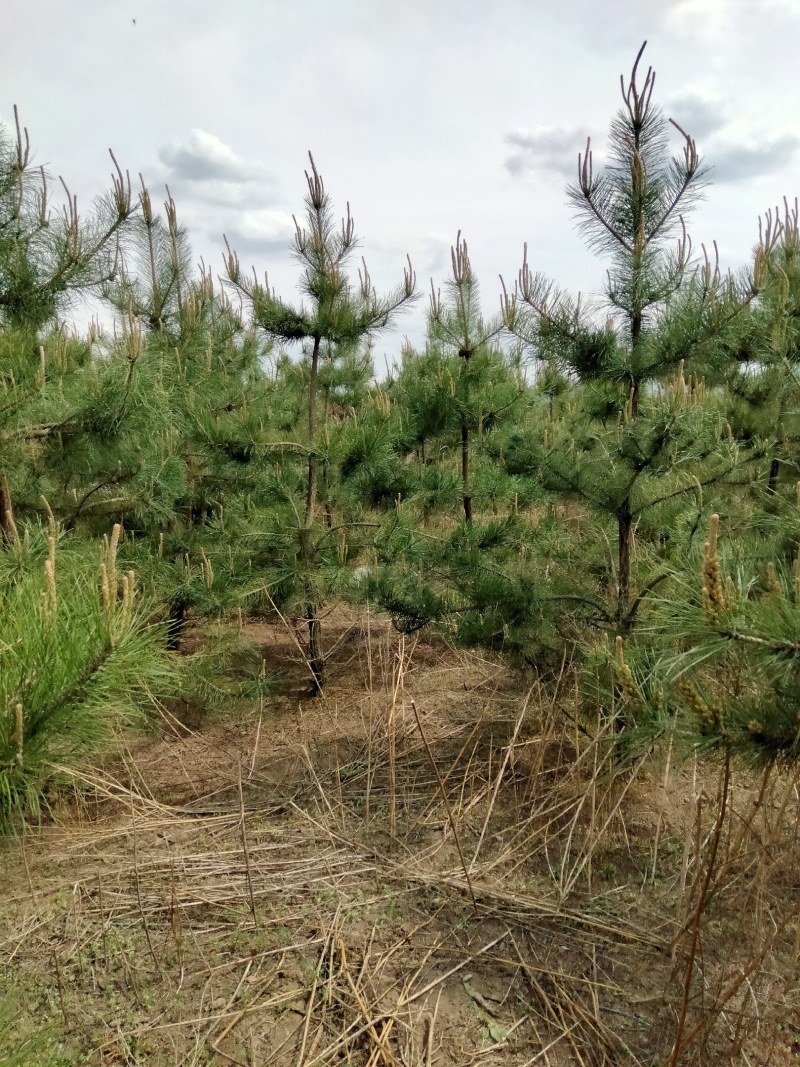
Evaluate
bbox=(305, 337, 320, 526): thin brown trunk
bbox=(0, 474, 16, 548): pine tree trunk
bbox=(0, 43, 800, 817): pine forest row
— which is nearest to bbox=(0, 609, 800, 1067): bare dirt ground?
bbox=(0, 43, 800, 817): pine forest row

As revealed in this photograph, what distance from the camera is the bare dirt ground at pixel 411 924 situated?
5.64ft

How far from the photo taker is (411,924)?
2146 millimetres

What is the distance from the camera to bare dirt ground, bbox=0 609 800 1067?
1.72 meters

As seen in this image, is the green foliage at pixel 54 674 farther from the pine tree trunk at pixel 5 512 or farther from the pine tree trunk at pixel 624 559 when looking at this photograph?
the pine tree trunk at pixel 624 559

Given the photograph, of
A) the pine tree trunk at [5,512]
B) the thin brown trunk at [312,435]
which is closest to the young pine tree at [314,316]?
the thin brown trunk at [312,435]

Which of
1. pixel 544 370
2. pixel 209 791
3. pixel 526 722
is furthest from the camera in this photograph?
pixel 544 370

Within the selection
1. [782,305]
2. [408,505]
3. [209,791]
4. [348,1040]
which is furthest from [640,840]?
[782,305]

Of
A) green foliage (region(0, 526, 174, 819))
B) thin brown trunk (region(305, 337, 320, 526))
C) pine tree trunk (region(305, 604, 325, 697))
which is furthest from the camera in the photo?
pine tree trunk (region(305, 604, 325, 697))

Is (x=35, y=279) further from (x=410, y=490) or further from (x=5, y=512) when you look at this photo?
(x=410, y=490)

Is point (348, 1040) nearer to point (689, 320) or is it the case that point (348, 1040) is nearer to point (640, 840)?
point (640, 840)

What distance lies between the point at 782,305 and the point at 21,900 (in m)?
4.71

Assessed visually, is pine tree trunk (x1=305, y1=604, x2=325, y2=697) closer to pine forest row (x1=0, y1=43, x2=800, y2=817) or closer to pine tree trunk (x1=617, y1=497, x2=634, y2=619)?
pine forest row (x1=0, y1=43, x2=800, y2=817)

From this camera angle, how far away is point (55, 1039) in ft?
5.52

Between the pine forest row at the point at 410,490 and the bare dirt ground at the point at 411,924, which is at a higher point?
the pine forest row at the point at 410,490
